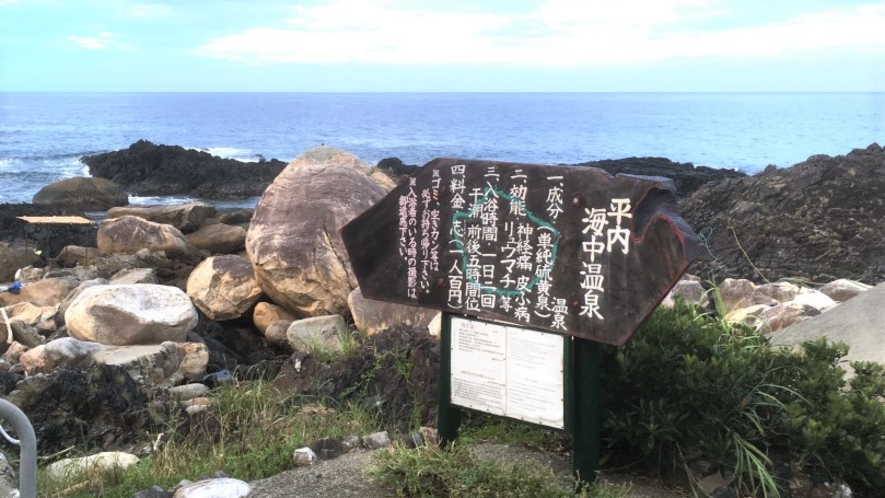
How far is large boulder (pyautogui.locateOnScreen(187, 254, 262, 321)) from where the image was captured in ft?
34.8

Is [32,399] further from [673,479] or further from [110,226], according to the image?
[110,226]

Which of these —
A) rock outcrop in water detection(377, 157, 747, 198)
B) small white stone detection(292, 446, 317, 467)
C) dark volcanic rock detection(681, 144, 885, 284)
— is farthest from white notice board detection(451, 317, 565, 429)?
rock outcrop in water detection(377, 157, 747, 198)

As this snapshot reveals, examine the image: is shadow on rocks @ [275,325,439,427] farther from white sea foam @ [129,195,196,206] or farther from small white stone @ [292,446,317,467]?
white sea foam @ [129,195,196,206]

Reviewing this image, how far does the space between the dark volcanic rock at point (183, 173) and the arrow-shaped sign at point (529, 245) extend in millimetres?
25596

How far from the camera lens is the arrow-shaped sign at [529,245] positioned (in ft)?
12.1

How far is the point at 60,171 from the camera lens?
37844mm

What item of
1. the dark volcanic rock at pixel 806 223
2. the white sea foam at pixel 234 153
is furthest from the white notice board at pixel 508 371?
the white sea foam at pixel 234 153

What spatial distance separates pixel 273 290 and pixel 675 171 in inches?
682

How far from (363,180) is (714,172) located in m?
16.3

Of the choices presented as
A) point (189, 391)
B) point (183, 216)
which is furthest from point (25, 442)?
point (183, 216)

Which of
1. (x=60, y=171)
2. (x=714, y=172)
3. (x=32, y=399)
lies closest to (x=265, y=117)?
(x=60, y=171)

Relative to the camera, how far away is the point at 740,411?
4.09 m

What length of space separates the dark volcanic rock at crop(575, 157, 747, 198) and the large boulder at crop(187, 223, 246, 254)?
10597 millimetres

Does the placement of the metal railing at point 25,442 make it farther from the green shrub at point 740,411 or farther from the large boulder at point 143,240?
the large boulder at point 143,240
